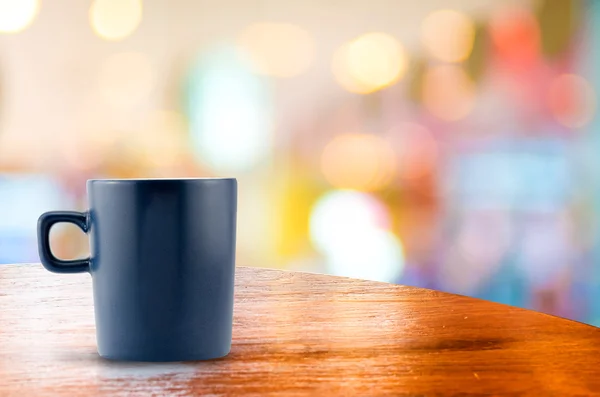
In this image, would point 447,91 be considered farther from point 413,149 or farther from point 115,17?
point 115,17

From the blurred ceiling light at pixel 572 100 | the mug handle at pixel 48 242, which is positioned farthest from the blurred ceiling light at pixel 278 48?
the mug handle at pixel 48 242

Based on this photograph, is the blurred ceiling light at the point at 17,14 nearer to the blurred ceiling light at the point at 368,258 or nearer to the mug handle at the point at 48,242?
the blurred ceiling light at the point at 368,258

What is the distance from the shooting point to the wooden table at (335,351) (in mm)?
324

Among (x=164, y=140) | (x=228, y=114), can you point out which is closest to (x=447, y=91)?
(x=228, y=114)

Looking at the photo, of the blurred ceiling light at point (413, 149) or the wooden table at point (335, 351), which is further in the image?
the blurred ceiling light at point (413, 149)

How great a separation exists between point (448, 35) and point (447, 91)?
0.20 meters

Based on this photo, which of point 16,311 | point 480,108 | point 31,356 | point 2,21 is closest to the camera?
point 31,356

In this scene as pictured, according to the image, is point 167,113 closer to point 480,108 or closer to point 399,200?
point 399,200

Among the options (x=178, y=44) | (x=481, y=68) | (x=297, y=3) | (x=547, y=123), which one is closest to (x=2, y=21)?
(x=178, y=44)

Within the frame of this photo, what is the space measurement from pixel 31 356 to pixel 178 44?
6.33 feet

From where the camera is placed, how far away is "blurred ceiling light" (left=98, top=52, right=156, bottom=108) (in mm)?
2184

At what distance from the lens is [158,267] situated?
377 millimetres

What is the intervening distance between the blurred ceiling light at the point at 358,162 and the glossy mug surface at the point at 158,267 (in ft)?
6.09

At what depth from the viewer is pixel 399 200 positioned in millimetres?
2271
